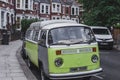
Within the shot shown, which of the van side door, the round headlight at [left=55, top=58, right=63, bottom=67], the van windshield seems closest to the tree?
the van side door

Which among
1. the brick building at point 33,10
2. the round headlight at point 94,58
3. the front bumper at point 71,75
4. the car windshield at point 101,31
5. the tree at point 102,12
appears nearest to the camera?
the front bumper at point 71,75

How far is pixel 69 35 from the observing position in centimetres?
1132

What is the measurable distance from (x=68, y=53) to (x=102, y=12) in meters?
23.0

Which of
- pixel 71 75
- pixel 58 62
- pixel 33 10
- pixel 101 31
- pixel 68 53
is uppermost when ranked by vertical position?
pixel 33 10

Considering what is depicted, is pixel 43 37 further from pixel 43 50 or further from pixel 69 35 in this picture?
pixel 69 35

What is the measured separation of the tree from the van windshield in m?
21.4

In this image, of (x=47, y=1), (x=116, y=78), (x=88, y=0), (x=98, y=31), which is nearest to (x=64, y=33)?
(x=116, y=78)

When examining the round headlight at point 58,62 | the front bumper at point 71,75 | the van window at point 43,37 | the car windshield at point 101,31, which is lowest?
the front bumper at point 71,75

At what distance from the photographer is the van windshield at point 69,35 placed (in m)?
11.1

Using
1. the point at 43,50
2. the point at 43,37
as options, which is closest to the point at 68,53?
the point at 43,50

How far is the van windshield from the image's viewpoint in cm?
1113

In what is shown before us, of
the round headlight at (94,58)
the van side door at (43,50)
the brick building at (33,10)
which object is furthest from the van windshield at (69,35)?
the brick building at (33,10)

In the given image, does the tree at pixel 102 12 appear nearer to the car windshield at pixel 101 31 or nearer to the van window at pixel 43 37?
the car windshield at pixel 101 31

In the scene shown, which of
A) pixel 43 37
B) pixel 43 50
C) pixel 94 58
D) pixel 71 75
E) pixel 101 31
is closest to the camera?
pixel 71 75
